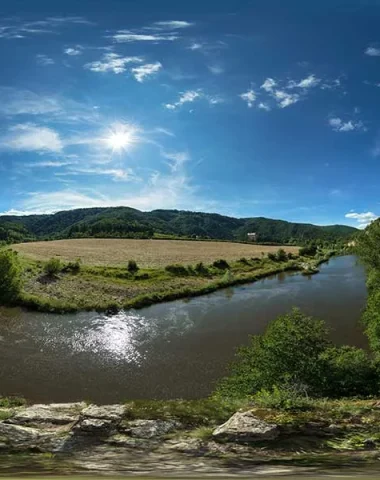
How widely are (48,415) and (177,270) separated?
5128 centimetres

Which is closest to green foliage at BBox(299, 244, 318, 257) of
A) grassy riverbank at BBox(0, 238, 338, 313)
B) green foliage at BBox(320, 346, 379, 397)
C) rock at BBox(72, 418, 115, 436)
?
grassy riverbank at BBox(0, 238, 338, 313)

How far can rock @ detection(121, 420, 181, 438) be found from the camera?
614 cm

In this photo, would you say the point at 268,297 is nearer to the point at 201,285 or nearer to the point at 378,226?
the point at 201,285

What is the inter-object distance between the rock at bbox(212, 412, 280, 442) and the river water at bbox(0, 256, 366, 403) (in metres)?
15.5

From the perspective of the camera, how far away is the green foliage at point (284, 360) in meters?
13.8

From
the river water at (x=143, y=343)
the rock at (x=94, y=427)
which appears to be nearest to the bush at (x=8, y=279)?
the river water at (x=143, y=343)

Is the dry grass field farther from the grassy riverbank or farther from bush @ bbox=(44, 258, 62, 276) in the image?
bush @ bbox=(44, 258, 62, 276)

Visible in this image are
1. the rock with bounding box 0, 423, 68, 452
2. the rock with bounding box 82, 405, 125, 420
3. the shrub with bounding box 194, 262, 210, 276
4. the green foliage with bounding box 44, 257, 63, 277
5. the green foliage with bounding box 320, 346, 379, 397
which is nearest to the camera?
the rock with bounding box 0, 423, 68, 452

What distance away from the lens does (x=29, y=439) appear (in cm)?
593

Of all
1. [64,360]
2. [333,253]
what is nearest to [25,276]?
[64,360]

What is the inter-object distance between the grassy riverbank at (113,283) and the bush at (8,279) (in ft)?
2.51

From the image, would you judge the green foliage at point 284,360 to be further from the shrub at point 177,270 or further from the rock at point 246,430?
the shrub at point 177,270

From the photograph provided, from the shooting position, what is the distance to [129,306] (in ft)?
133

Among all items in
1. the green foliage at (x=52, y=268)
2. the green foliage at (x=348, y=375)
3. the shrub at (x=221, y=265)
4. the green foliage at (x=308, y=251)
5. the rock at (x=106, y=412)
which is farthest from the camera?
the green foliage at (x=308, y=251)
